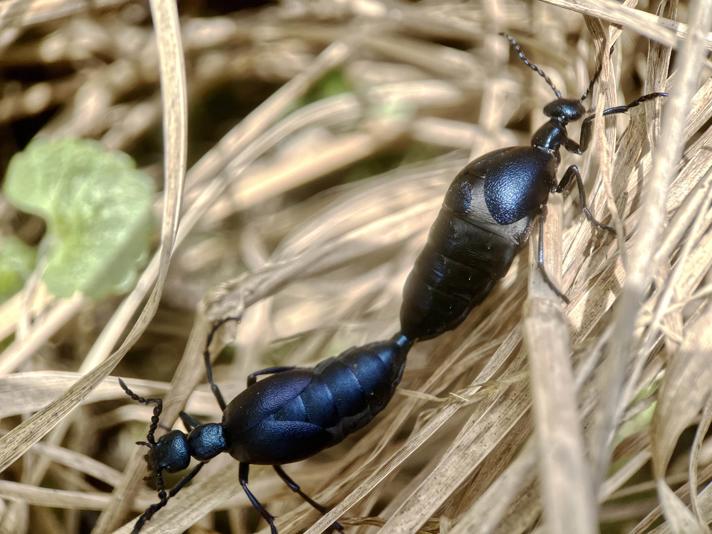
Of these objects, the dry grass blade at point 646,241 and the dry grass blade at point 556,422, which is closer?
the dry grass blade at point 556,422

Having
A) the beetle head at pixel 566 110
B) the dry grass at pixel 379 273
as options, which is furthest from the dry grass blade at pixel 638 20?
the beetle head at pixel 566 110

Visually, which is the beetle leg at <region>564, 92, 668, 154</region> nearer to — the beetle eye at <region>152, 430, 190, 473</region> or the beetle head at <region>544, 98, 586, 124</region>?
the beetle head at <region>544, 98, 586, 124</region>

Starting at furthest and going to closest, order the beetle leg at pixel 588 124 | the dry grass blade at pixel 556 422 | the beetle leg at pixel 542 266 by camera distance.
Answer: the beetle leg at pixel 588 124
the beetle leg at pixel 542 266
the dry grass blade at pixel 556 422

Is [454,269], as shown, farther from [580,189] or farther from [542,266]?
[580,189]

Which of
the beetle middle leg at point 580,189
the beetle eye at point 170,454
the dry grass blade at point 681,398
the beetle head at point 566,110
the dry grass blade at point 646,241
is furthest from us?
the beetle head at point 566,110

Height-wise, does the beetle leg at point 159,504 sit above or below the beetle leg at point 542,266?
below

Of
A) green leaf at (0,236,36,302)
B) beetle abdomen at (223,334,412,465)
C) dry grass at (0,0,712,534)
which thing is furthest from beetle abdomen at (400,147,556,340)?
green leaf at (0,236,36,302)

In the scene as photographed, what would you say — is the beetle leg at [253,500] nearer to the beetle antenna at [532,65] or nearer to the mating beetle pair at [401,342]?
the mating beetle pair at [401,342]

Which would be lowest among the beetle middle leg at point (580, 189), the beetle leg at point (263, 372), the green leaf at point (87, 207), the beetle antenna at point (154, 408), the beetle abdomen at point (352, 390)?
the beetle antenna at point (154, 408)
